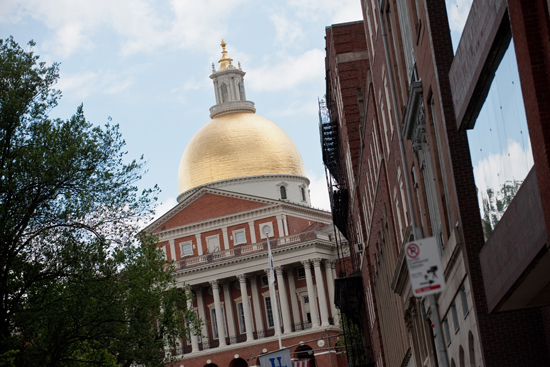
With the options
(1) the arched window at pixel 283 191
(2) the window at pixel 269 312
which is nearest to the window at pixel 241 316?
(2) the window at pixel 269 312

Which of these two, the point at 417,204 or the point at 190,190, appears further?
the point at 190,190

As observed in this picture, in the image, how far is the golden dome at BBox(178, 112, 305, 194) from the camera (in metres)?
114

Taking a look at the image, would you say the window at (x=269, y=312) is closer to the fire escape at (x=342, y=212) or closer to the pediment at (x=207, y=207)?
the pediment at (x=207, y=207)

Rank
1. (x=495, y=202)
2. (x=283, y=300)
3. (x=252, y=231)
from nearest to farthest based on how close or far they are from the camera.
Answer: (x=495, y=202) → (x=283, y=300) → (x=252, y=231)

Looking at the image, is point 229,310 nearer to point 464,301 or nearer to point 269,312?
point 269,312

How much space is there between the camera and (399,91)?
1112 inches

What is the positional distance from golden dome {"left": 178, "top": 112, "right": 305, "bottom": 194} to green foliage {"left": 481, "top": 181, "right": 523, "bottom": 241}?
92.9m

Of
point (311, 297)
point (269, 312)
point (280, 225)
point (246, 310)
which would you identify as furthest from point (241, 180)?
point (311, 297)

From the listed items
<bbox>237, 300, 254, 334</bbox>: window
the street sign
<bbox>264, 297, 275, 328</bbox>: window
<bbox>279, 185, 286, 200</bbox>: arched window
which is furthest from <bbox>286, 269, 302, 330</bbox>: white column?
the street sign

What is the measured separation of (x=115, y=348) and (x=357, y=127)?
54.8 feet

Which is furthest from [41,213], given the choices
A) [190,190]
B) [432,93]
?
[190,190]

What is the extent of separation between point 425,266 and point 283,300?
84118 millimetres

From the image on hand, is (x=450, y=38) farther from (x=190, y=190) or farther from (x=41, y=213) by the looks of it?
(x=190, y=190)

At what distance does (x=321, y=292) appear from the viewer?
9944 cm
